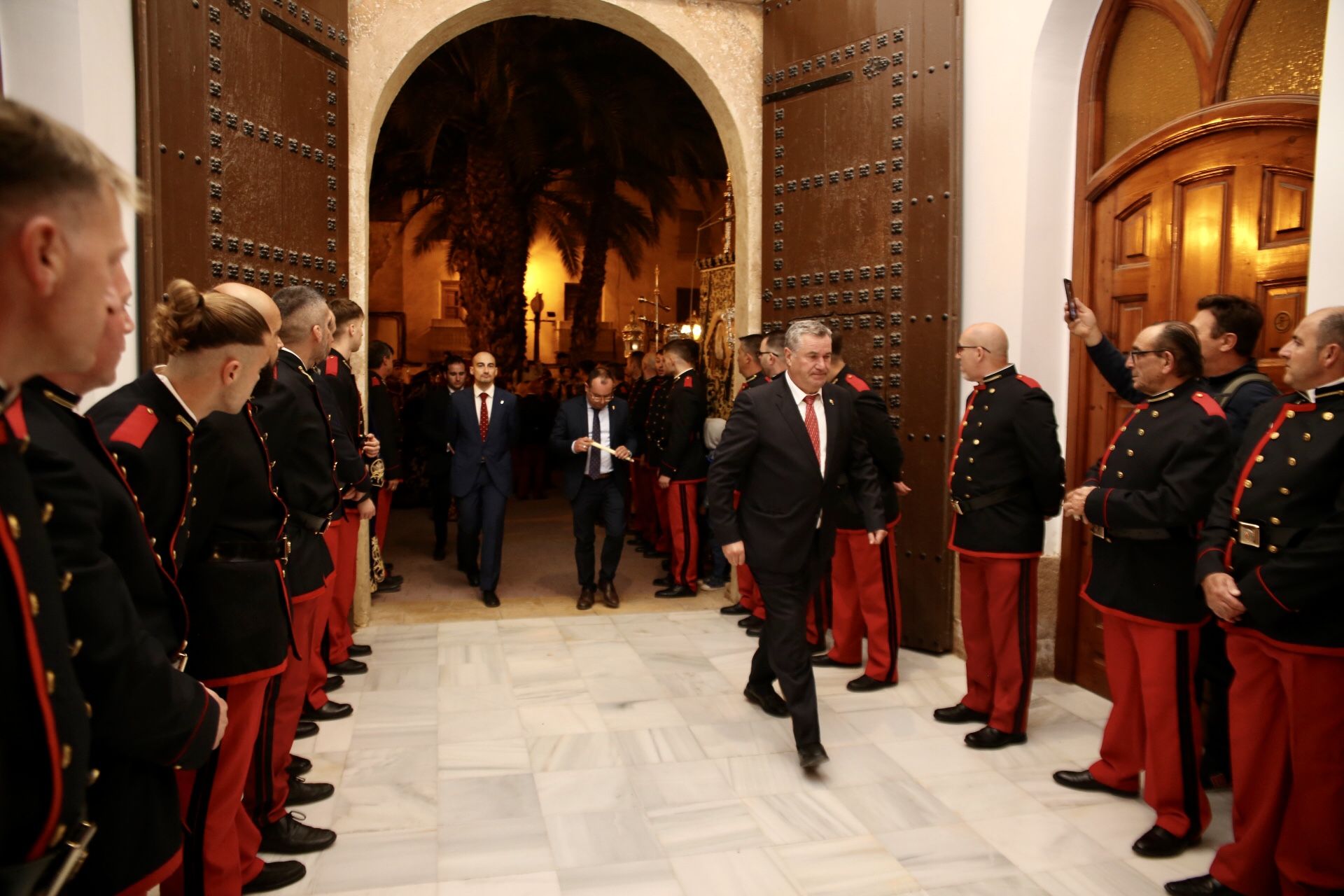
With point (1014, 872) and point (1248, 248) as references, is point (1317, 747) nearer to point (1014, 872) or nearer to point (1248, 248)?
point (1014, 872)

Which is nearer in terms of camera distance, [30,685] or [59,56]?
[30,685]

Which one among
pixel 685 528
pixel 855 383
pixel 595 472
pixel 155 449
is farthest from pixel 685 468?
pixel 155 449

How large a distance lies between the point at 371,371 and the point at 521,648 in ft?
8.18

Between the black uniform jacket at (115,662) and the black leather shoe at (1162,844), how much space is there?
3.06 metres

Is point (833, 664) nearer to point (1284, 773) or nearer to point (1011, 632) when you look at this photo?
point (1011, 632)

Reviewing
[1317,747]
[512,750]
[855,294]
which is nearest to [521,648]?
[512,750]

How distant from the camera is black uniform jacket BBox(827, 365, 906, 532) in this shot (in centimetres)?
496

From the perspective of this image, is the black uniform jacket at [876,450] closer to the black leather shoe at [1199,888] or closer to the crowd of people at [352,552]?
the crowd of people at [352,552]

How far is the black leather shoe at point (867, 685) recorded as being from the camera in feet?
16.5

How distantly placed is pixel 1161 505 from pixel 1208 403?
40cm

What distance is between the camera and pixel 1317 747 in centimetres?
269

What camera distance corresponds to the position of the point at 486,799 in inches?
146

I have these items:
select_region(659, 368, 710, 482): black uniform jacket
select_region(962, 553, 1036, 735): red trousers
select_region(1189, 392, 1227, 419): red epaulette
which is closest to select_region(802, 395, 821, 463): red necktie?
select_region(962, 553, 1036, 735): red trousers

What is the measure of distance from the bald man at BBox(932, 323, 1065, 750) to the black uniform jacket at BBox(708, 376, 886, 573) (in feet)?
2.27
